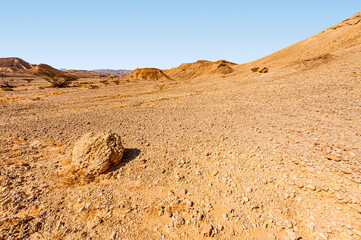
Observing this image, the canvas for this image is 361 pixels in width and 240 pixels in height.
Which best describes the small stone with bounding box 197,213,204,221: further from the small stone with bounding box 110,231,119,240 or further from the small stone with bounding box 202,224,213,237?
the small stone with bounding box 110,231,119,240

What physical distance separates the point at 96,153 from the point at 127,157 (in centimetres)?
117

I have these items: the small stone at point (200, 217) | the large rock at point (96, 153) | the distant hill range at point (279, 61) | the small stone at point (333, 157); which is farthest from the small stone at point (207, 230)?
the distant hill range at point (279, 61)

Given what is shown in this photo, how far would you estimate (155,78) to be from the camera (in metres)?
94.4

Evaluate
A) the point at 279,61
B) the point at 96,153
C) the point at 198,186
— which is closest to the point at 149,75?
the point at 279,61

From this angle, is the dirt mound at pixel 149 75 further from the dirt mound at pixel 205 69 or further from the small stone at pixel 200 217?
the small stone at pixel 200 217

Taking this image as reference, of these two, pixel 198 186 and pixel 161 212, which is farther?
pixel 198 186

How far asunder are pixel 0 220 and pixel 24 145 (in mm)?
5582

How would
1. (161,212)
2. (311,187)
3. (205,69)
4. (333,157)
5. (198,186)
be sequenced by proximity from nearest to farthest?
(161,212), (311,187), (198,186), (333,157), (205,69)

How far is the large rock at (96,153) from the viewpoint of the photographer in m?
5.62

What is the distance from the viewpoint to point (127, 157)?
21.2ft

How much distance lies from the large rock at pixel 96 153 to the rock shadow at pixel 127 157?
15 centimetres

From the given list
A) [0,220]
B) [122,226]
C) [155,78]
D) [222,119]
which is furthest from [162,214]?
[155,78]

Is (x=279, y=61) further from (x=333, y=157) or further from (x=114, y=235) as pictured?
(x=114, y=235)

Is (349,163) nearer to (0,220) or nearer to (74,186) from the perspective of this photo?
(74,186)
